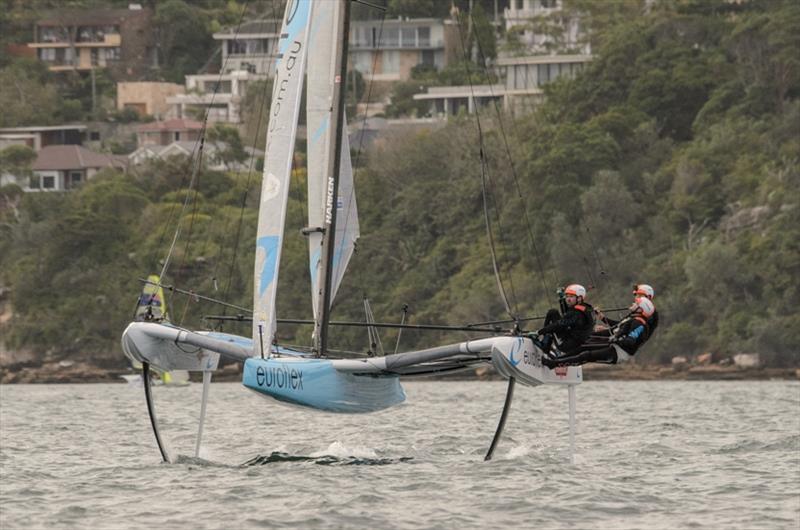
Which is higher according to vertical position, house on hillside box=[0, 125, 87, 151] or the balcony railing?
the balcony railing

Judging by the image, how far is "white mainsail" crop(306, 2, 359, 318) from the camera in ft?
89.5

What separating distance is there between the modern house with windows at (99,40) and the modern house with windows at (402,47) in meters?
18.7

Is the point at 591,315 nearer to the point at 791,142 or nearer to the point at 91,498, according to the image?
the point at 91,498

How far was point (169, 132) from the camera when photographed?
126438mm

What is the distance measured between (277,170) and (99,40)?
12161cm

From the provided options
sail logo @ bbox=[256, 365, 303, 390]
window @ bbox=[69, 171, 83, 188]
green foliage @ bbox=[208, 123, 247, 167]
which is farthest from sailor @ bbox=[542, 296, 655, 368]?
window @ bbox=[69, 171, 83, 188]

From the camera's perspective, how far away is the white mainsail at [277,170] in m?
26.3

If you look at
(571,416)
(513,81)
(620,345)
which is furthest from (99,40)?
(620,345)

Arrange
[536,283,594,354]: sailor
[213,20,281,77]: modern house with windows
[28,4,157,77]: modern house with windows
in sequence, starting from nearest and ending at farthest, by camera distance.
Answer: [536,283,594,354]: sailor < [213,20,281,77]: modern house with windows < [28,4,157,77]: modern house with windows

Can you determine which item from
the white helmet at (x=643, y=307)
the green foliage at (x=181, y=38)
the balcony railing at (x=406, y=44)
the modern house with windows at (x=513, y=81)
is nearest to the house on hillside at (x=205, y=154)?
the modern house with windows at (x=513, y=81)

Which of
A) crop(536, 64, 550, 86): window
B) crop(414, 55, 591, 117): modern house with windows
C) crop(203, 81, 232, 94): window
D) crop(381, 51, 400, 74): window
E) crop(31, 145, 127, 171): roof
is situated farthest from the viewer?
crop(203, 81, 232, 94): window

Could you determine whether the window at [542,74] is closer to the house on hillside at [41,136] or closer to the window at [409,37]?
the window at [409,37]

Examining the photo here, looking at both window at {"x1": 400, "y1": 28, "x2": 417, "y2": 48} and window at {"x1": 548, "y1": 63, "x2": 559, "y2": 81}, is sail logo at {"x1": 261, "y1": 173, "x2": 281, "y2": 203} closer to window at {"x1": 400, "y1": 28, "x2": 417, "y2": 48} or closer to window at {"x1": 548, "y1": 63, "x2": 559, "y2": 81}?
window at {"x1": 548, "y1": 63, "x2": 559, "y2": 81}

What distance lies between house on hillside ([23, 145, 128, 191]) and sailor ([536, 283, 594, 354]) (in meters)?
90.3
